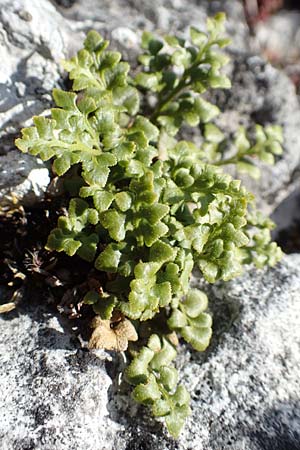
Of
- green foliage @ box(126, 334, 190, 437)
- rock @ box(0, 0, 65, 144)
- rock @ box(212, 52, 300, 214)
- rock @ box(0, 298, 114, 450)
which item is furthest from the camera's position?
rock @ box(212, 52, 300, 214)

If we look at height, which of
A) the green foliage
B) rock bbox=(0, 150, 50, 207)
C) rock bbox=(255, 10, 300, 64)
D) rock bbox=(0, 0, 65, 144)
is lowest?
the green foliage

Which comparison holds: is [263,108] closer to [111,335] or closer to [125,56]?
[125,56]

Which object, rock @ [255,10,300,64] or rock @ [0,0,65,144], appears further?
rock @ [255,10,300,64]

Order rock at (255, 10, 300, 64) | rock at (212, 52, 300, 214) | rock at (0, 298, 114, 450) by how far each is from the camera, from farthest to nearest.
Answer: rock at (255, 10, 300, 64), rock at (212, 52, 300, 214), rock at (0, 298, 114, 450)

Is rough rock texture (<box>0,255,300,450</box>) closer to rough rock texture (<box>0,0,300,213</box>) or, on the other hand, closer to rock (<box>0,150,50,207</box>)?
rock (<box>0,150,50,207</box>)

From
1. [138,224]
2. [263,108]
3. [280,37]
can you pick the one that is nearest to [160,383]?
[138,224]

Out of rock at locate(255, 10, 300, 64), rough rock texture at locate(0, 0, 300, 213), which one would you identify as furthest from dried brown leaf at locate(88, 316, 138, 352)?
rock at locate(255, 10, 300, 64)

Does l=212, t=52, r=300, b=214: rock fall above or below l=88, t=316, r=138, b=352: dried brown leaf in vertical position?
above

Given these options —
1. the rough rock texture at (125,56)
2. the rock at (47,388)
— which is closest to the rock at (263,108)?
the rough rock texture at (125,56)
